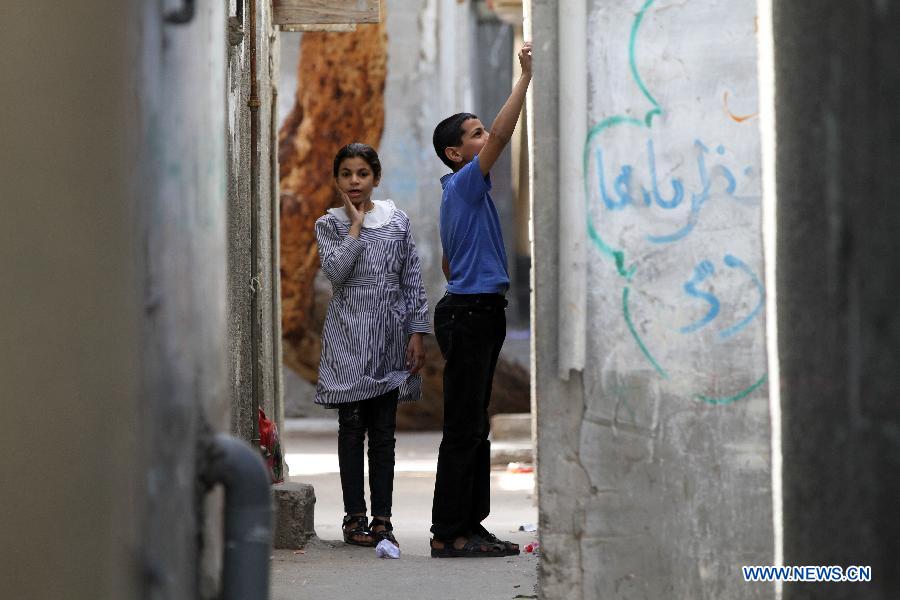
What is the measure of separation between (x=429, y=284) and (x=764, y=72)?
29.8 ft

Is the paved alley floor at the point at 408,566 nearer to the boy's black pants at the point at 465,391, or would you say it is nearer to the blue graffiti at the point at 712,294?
the boy's black pants at the point at 465,391

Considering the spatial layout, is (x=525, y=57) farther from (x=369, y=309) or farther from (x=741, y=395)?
(x=369, y=309)

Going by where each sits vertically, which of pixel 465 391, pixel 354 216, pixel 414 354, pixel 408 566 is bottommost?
pixel 408 566

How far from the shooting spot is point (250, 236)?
231 inches

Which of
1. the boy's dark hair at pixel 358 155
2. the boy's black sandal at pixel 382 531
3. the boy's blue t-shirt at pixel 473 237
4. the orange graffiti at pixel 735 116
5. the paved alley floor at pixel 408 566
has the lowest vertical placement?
the paved alley floor at pixel 408 566

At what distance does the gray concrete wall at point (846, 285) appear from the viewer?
1784mm

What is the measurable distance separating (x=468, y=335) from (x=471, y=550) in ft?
2.97

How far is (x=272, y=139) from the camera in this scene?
7414mm

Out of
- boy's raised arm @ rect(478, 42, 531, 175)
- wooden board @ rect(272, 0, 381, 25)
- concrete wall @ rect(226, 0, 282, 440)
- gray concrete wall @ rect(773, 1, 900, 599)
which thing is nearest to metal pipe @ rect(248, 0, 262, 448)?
concrete wall @ rect(226, 0, 282, 440)

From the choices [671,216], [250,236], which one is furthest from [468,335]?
[671,216]

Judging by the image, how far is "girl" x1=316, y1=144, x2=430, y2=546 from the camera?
5316 mm

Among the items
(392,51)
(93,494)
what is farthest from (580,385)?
(392,51)

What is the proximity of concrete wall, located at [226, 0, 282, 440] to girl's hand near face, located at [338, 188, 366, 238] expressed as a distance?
445mm

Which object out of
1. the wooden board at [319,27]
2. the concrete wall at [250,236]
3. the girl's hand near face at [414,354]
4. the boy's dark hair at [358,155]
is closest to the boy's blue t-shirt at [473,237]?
the girl's hand near face at [414,354]
